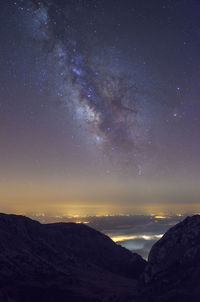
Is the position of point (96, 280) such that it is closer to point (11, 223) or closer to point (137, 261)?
point (137, 261)

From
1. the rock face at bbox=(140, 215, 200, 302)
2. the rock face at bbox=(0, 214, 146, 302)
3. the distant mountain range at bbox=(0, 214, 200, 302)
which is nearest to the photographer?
the rock face at bbox=(140, 215, 200, 302)

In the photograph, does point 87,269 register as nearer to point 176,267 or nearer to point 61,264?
point 61,264

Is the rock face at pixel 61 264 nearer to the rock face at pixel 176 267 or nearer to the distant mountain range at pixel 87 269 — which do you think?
the distant mountain range at pixel 87 269

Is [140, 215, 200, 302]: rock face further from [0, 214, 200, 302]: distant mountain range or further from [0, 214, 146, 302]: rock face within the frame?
[0, 214, 146, 302]: rock face

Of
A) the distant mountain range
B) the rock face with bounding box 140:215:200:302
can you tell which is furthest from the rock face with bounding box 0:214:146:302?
the rock face with bounding box 140:215:200:302

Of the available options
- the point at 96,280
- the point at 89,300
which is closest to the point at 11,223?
the point at 96,280

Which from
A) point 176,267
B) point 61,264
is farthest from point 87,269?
point 176,267
